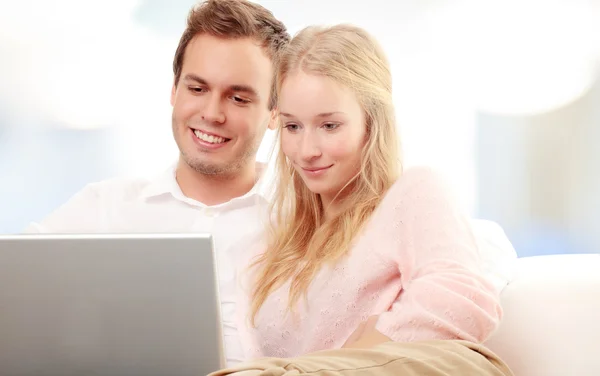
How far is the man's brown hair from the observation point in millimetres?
2273

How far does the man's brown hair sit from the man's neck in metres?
0.24

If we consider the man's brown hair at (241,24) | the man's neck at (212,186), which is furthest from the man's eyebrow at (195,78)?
the man's neck at (212,186)

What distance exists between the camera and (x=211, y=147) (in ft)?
7.37

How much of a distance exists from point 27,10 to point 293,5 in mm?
893

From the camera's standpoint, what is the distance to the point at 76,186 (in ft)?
8.59

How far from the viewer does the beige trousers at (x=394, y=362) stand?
1.13 meters

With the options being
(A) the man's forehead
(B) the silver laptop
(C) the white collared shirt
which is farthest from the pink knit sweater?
(A) the man's forehead

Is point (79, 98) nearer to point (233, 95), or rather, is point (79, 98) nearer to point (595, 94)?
point (233, 95)

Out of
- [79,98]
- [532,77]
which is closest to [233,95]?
[79,98]

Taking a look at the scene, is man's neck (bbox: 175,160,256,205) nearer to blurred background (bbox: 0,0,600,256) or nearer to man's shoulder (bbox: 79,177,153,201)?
man's shoulder (bbox: 79,177,153,201)

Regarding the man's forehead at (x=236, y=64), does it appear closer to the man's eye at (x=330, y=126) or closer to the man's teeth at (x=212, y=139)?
the man's teeth at (x=212, y=139)

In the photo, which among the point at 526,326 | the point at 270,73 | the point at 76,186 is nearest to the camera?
the point at 526,326

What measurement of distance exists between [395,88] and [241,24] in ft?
1.98

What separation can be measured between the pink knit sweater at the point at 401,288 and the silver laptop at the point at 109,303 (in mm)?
450
